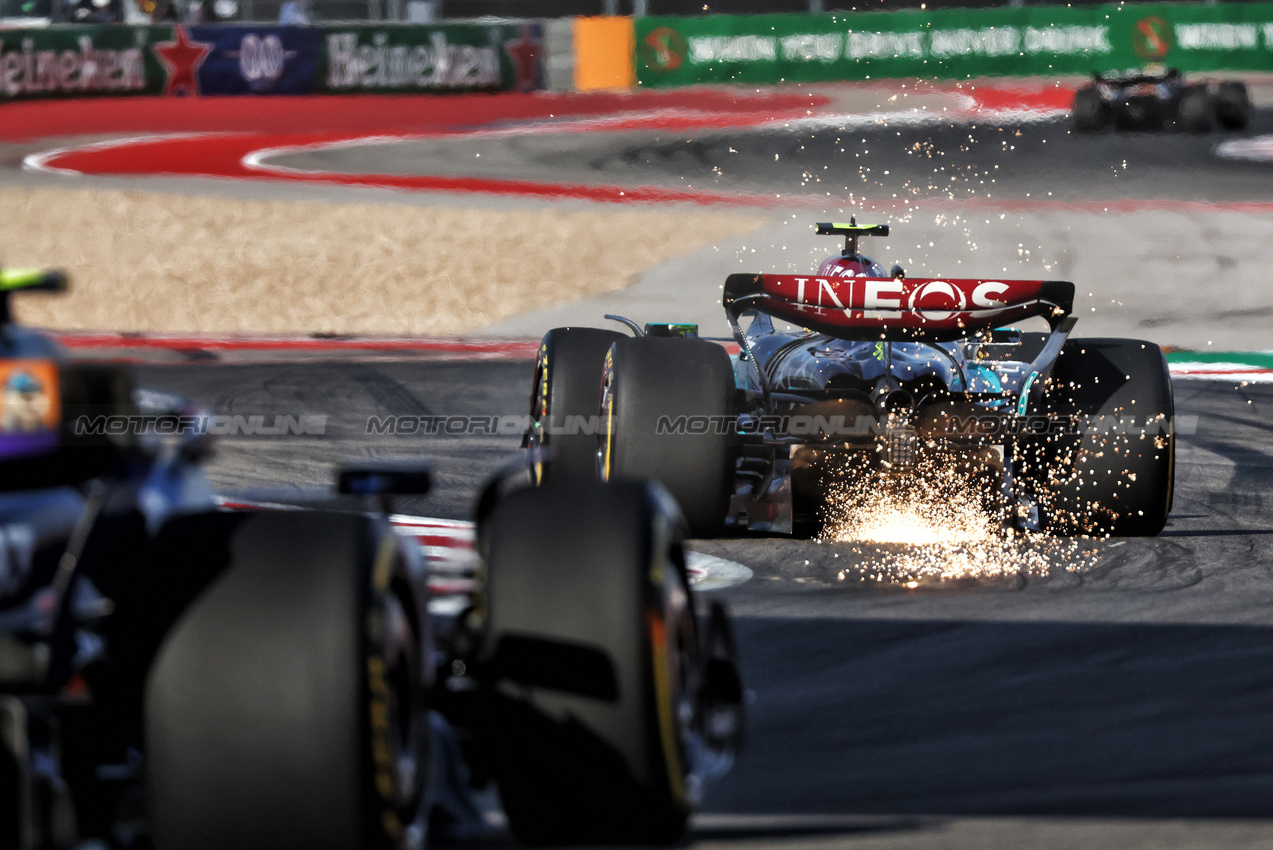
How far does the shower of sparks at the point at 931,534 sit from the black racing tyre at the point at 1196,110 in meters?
20.1

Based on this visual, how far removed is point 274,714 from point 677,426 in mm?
4457

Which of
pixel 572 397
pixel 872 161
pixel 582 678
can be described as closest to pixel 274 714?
pixel 582 678

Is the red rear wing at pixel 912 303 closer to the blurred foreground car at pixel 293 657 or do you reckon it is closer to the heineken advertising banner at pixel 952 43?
the blurred foreground car at pixel 293 657

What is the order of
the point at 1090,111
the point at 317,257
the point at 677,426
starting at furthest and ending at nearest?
the point at 1090,111, the point at 317,257, the point at 677,426

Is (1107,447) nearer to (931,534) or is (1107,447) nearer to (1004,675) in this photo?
(931,534)

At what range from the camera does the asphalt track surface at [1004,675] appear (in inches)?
170

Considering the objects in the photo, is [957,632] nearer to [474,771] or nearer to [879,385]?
[879,385]

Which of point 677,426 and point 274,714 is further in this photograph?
point 677,426

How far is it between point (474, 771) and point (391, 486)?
1.86 ft

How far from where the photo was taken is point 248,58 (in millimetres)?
29969

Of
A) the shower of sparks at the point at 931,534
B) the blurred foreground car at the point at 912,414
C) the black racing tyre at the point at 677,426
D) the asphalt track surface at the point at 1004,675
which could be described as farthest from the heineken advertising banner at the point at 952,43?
the black racing tyre at the point at 677,426

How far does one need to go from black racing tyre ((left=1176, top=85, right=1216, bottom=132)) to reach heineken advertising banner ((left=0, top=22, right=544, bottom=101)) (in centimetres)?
1061

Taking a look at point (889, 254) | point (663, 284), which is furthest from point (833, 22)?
point (663, 284)

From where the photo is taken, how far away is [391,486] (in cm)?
349
